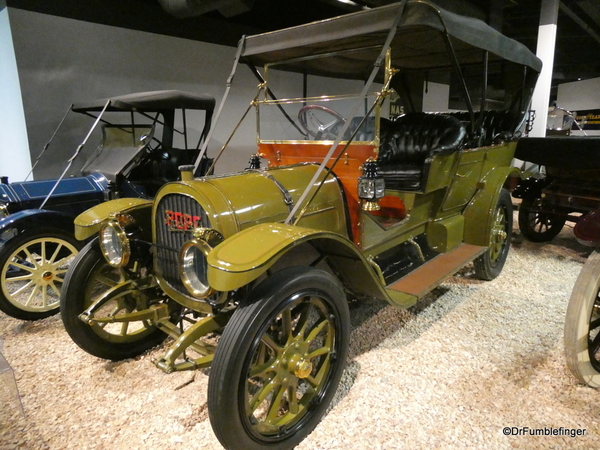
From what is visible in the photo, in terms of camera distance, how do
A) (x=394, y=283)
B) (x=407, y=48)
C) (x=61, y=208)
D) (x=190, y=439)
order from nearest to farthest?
(x=190, y=439) → (x=394, y=283) → (x=407, y=48) → (x=61, y=208)

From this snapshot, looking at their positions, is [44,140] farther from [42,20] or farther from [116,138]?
[42,20]

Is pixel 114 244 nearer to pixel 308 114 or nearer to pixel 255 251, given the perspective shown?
pixel 255 251

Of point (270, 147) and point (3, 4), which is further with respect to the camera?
point (3, 4)

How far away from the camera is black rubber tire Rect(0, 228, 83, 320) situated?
3175 millimetres

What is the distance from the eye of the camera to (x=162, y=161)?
5008 millimetres

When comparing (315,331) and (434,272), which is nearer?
(315,331)

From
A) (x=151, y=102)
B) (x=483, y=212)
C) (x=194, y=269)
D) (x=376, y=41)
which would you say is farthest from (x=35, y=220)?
(x=483, y=212)

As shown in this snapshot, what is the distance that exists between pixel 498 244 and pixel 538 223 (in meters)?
1.76

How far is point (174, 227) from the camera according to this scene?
2246 mm

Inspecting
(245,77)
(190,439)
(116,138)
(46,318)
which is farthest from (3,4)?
(190,439)

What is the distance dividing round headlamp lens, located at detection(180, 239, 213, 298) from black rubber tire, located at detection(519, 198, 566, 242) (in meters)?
4.52

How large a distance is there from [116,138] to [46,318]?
7.87 feet

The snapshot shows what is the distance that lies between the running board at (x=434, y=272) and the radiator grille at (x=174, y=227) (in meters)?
1.25

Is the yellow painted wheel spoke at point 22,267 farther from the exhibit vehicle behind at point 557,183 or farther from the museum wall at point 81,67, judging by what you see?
the exhibit vehicle behind at point 557,183
